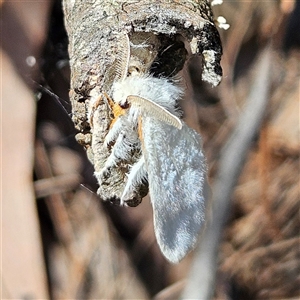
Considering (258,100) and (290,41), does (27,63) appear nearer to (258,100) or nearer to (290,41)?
(258,100)

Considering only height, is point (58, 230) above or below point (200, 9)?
below

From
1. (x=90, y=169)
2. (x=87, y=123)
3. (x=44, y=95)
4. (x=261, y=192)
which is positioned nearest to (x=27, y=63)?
(x=44, y=95)

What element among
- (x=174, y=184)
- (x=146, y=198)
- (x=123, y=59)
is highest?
(x=123, y=59)

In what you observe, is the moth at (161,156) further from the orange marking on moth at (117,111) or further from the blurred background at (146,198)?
the blurred background at (146,198)

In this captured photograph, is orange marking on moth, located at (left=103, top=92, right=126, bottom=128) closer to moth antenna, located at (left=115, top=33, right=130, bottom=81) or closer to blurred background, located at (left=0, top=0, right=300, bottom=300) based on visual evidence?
moth antenna, located at (left=115, top=33, right=130, bottom=81)

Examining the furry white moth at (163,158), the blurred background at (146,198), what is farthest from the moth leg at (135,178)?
the blurred background at (146,198)

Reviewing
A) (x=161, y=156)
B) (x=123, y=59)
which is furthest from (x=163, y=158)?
(x=123, y=59)

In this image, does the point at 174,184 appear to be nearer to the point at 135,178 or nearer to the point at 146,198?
the point at 135,178
